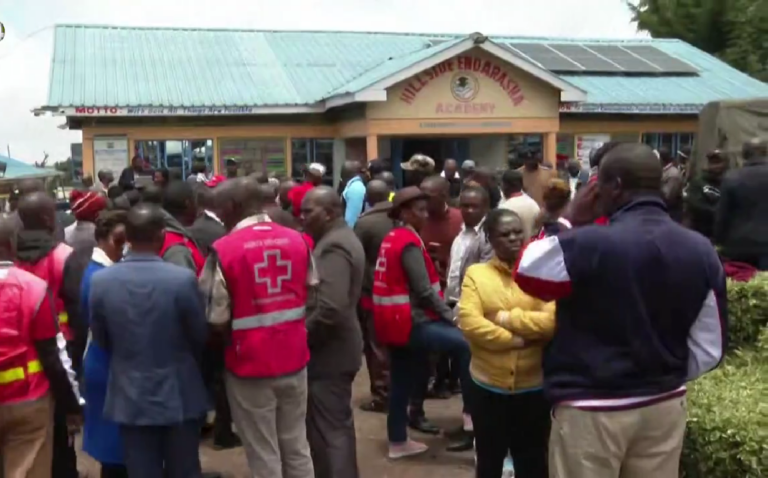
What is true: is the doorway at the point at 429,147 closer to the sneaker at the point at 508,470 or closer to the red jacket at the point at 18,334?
the sneaker at the point at 508,470

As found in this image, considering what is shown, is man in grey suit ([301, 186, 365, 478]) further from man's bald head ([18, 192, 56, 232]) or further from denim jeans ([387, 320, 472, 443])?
man's bald head ([18, 192, 56, 232])

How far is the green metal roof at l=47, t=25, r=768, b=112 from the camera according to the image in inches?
619

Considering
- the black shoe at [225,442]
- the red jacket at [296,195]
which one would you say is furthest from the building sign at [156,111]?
the black shoe at [225,442]

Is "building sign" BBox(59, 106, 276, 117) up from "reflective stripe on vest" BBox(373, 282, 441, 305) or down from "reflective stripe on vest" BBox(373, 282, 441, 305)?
up

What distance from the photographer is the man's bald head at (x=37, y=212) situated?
5027 mm

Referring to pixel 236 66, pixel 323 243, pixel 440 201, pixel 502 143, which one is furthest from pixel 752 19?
pixel 323 243

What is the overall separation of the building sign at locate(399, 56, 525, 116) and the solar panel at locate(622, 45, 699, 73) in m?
5.54

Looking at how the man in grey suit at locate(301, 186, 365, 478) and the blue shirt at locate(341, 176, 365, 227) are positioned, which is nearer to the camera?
the man in grey suit at locate(301, 186, 365, 478)

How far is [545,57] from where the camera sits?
19.7m

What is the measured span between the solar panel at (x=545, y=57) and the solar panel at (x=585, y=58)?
27 cm

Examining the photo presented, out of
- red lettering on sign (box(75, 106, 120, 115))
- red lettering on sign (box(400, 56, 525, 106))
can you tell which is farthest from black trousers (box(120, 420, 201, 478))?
red lettering on sign (box(400, 56, 525, 106))

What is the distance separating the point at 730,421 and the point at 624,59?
17764 mm

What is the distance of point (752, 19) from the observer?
97.1 feet

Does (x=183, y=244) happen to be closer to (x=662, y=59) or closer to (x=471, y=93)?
(x=471, y=93)
